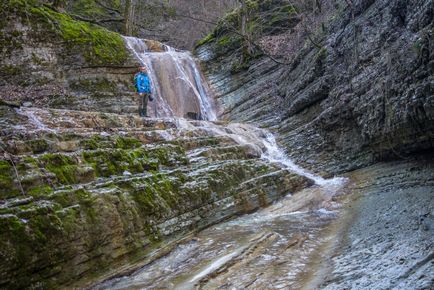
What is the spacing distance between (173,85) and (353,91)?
10.2 m

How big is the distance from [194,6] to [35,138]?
87.6 ft

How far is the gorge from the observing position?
486 cm

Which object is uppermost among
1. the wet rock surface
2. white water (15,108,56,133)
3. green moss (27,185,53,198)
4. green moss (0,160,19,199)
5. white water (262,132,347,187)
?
white water (15,108,56,133)

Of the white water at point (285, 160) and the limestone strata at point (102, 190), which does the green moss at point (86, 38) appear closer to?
the limestone strata at point (102, 190)

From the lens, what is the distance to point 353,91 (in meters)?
10.3

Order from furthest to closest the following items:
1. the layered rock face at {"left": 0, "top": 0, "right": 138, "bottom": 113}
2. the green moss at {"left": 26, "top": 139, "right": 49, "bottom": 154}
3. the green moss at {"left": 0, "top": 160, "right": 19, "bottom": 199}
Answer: the layered rock face at {"left": 0, "top": 0, "right": 138, "bottom": 113}
the green moss at {"left": 26, "top": 139, "right": 49, "bottom": 154}
the green moss at {"left": 0, "top": 160, "right": 19, "bottom": 199}

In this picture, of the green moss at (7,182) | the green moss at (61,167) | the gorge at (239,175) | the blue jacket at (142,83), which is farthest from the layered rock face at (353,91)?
the green moss at (7,182)

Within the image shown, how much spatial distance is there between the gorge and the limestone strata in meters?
0.02

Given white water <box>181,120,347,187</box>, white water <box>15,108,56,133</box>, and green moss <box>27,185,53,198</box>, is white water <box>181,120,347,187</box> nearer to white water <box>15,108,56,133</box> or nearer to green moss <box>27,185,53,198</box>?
white water <box>15,108,56,133</box>

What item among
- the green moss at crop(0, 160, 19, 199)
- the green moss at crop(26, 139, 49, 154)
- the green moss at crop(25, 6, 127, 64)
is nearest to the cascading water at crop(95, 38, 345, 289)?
the green moss at crop(0, 160, 19, 199)

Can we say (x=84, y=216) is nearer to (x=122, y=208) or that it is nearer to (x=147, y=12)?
(x=122, y=208)

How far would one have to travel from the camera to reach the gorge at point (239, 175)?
486 cm

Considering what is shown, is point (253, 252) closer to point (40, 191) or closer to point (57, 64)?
point (40, 191)

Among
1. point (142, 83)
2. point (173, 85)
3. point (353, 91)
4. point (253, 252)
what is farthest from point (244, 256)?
point (173, 85)
